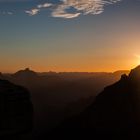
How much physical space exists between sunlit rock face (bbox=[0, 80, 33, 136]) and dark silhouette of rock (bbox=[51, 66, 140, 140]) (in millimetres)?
66393

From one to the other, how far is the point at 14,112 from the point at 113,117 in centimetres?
7874

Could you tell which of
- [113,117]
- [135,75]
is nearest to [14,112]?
[113,117]

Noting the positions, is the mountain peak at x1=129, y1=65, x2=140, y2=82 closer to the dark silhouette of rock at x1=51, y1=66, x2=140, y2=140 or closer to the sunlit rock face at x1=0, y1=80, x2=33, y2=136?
the dark silhouette of rock at x1=51, y1=66, x2=140, y2=140

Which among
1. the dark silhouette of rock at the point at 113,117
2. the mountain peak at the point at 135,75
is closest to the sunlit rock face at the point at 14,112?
the dark silhouette of rock at the point at 113,117

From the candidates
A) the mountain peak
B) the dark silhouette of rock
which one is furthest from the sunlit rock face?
the mountain peak

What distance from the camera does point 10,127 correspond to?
20.7 metres

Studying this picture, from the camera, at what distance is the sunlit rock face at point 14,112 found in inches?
813

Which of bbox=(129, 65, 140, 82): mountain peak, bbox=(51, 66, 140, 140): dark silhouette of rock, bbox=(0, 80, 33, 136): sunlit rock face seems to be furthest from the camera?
bbox=(129, 65, 140, 82): mountain peak

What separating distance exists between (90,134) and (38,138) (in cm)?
1744

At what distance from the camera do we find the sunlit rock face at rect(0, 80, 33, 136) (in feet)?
67.7

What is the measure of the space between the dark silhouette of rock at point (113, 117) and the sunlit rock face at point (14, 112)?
66.4 m

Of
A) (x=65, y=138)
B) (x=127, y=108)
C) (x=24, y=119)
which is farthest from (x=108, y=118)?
(x=24, y=119)

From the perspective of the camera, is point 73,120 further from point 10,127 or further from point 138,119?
point 10,127

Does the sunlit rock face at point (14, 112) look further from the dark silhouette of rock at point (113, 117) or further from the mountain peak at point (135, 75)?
the mountain peak at point (135, 75)
